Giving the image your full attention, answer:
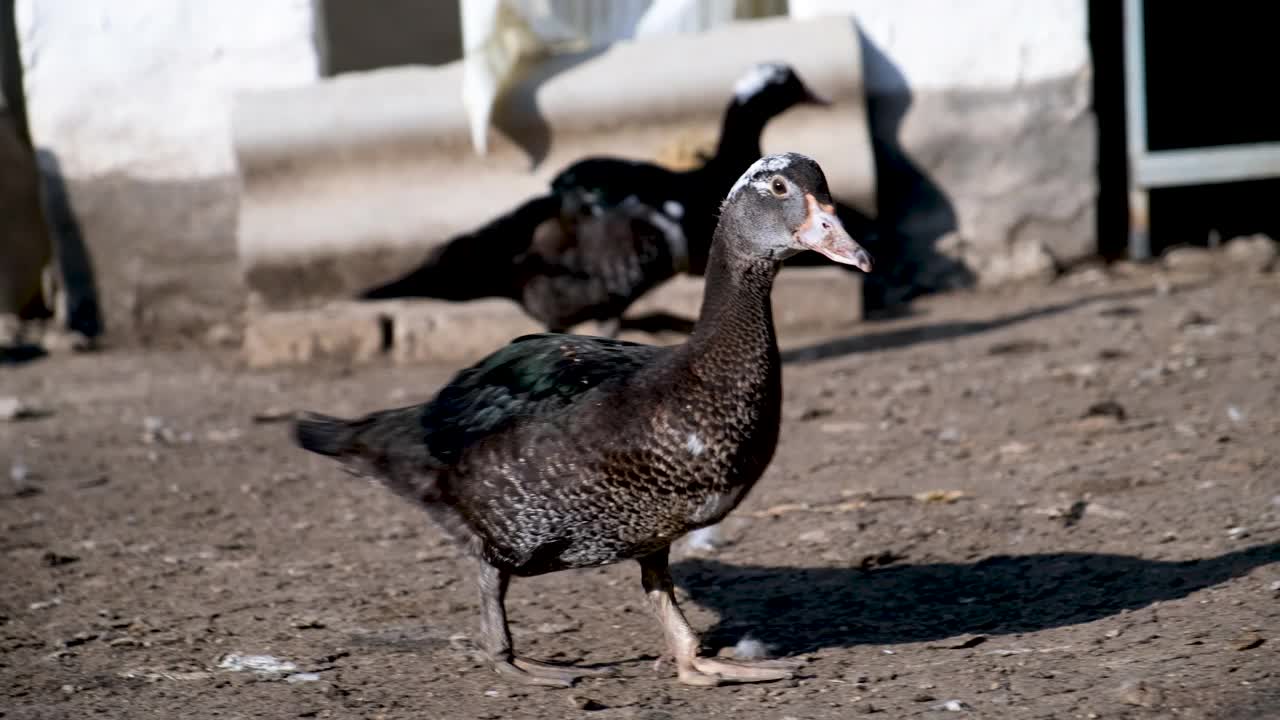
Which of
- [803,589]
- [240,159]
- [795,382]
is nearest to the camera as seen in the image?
[803,589]

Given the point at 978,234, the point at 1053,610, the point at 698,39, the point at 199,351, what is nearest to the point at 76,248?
the point at 199,351

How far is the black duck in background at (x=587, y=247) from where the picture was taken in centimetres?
600

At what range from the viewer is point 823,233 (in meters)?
3.15

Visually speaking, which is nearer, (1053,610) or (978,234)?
(1053,610)

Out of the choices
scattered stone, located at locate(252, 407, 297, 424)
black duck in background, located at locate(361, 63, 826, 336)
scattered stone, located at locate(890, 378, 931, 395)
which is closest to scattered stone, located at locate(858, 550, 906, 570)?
scattered stone, located at locate(890, 378, 931, 395)

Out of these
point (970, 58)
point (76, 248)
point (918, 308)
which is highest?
point (970, 58)

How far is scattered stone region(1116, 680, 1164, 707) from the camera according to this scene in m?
2.81

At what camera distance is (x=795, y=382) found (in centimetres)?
627

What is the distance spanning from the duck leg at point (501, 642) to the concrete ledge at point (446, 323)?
12.4 ft

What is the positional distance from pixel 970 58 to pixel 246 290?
3.98m

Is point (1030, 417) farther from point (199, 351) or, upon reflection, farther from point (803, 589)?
point (199, 351)

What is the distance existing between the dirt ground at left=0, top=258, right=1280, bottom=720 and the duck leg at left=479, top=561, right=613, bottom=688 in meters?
0.04

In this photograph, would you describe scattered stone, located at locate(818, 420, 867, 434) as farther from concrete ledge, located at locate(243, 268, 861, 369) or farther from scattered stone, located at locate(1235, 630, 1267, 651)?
scattered stone, located at locate(1235, 630, 1267, 651)

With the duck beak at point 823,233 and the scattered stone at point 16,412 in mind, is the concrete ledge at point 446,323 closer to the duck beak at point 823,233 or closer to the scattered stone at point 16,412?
the scattered stone at point 16,412
